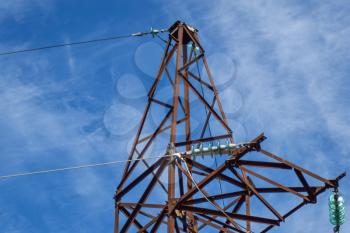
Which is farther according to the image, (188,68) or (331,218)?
(188,68)

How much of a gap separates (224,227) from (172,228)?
10.9ft

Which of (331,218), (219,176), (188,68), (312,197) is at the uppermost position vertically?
(188,68)

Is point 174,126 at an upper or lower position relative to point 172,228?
upper

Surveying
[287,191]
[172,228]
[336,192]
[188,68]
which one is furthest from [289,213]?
[188,68]

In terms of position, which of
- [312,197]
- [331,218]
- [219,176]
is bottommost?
[331,218]

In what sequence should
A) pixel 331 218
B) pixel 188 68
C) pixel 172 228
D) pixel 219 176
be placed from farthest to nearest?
pixel 188 68
pixel 219 176
pixel 172 228
pixel 331 218

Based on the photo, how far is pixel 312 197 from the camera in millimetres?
21266

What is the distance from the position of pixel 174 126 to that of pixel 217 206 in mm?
3855

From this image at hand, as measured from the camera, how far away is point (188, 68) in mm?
27172

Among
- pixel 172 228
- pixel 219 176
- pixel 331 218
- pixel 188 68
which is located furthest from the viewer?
pixel 188 68

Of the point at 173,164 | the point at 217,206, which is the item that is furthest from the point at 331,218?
the point at 173,164

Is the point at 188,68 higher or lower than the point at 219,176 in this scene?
higher

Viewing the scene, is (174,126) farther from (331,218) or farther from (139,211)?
(331,218)

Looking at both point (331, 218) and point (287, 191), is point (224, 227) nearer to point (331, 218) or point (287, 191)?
point (287, 191)
